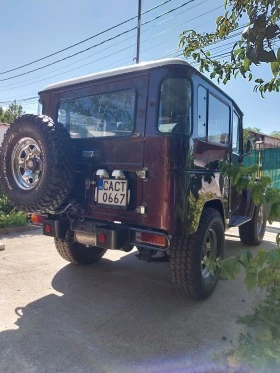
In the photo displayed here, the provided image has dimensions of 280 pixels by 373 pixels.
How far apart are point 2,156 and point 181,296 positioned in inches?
102

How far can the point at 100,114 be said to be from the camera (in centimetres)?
353

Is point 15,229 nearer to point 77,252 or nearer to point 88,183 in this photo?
point 77,252

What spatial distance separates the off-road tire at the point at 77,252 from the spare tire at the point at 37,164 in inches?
38.7

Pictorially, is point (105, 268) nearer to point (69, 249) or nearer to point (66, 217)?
point (69, 249)

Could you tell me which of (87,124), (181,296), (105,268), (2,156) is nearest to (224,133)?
(87,124)

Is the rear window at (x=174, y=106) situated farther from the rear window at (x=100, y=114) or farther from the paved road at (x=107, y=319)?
the paved road at (x=107, y=319)

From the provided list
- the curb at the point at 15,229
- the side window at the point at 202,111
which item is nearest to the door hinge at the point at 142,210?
the side window at the point at 202,111

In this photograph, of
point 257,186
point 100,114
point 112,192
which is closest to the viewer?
point 257,186

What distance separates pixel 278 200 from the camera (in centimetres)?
162

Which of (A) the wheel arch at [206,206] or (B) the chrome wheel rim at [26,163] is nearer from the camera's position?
(A) the wheel arch at [206,206]

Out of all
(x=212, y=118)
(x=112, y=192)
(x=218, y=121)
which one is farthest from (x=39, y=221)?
(x=218, y=121)

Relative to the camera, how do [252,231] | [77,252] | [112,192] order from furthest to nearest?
[252,231] < [77,252] < [112,192]

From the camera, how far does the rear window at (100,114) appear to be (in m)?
3.24

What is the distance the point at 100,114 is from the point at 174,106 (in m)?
0.94
